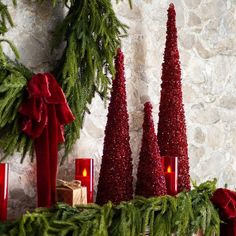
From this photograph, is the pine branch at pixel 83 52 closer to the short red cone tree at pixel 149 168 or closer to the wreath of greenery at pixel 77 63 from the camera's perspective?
the wreath of greenery at pixel 77 63

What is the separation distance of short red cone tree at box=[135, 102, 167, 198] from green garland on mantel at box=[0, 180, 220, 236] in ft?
0.27

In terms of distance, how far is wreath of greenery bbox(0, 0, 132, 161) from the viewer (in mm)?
1583

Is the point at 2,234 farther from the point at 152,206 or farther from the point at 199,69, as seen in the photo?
the point at 199,69

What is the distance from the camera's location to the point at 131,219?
1528 mm

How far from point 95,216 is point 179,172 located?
568 millimetres

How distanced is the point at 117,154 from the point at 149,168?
0.13m

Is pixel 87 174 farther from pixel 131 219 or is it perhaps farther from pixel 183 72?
pixel 183 72

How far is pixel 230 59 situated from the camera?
248 cm

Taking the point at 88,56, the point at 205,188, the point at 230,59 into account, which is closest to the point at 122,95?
the point at 88,56

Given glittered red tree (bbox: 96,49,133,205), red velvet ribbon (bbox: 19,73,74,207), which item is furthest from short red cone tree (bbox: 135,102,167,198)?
red velvet ribbon (bbox: 19,73,74,207)

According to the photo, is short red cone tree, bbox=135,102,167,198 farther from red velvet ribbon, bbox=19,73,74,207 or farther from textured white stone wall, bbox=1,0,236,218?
red velvet ribbon, bbox=19,73,74,207

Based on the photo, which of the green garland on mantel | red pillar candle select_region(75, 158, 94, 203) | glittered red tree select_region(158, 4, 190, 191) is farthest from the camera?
glittered red tree select_region(158, 4, 190, 191)

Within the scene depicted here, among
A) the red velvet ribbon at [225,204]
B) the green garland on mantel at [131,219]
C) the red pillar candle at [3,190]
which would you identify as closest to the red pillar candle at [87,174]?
the green garland on mantel at [131,219]

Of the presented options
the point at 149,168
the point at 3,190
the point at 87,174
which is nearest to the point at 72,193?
the point at 87,174
